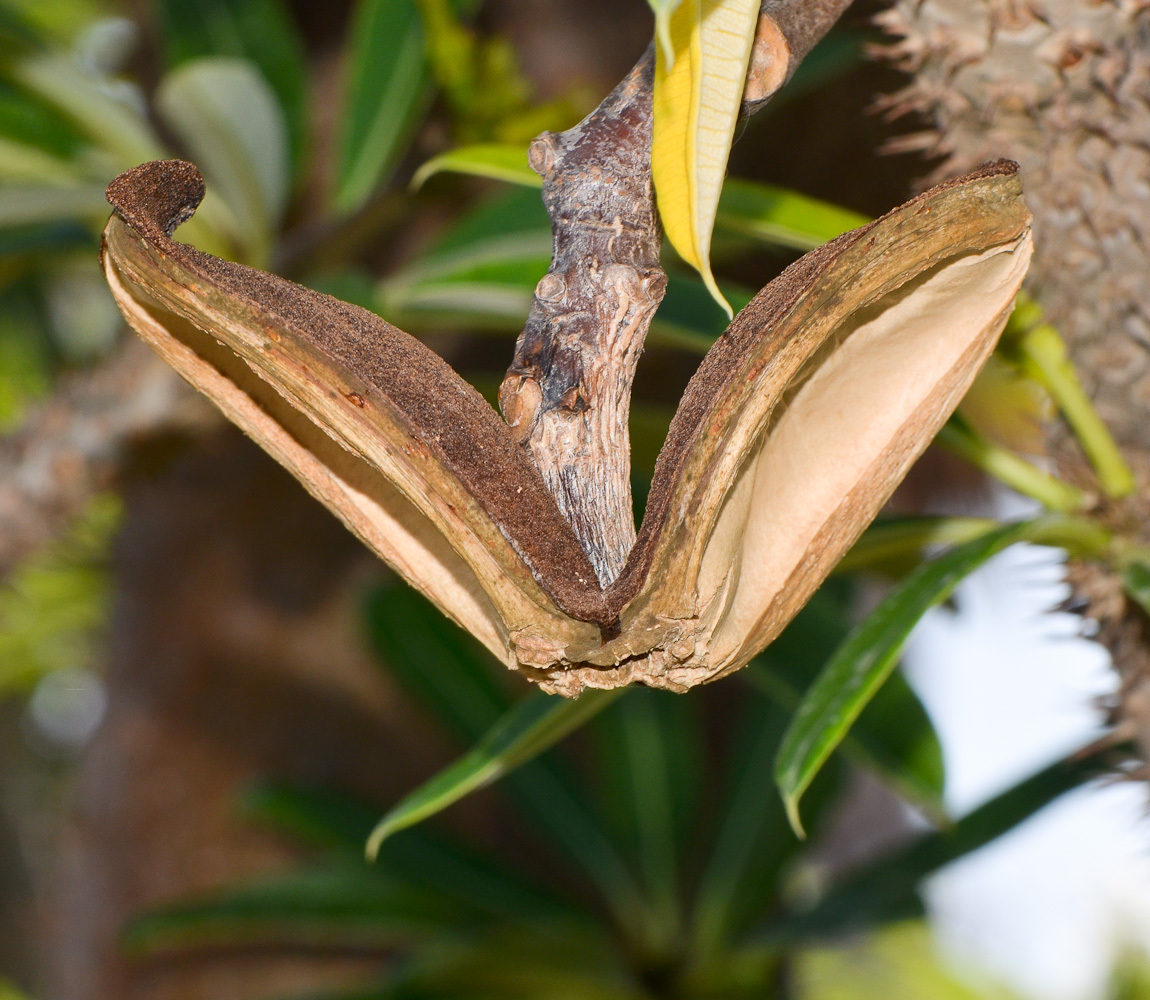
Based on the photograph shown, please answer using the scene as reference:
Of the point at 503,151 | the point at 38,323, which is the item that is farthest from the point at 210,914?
the point at 38,323

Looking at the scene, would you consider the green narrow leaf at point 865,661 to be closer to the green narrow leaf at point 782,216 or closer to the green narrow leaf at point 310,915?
the green narrow leaf at point 782,216

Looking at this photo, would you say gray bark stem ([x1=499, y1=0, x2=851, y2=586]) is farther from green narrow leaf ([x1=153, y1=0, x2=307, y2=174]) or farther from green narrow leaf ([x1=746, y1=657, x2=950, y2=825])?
green narrow leaf ([x1=153, y1=0, x2=307, y2=174])

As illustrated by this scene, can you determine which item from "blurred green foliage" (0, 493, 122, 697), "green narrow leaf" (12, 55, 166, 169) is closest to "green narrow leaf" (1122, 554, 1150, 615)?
"green narrow leaf" (12, 55, 166, 169)

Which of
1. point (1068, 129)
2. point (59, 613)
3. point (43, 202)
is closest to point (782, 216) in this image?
point (1068, 129)

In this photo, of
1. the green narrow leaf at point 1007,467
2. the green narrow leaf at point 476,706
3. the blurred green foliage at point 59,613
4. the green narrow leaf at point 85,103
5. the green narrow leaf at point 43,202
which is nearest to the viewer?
the green narrow leaf at point 1007,467

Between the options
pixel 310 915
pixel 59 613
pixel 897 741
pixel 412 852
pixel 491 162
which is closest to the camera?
pixel 491 162

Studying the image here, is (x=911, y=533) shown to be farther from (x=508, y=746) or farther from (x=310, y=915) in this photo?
(x=310, y=915)

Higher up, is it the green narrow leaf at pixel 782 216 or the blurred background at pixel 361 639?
the green narrow leaf at pixel 782 216

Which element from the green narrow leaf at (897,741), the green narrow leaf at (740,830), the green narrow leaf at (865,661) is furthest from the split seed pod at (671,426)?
the green narrow leaf at (740,830)
